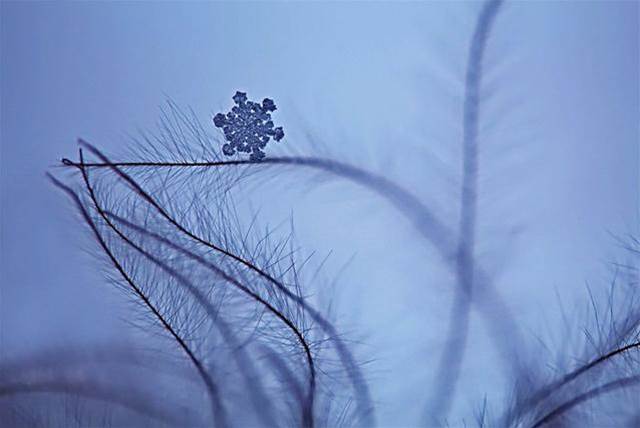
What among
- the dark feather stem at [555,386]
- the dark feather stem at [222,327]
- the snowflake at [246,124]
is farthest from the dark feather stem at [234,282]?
the dark feather stem at [555,386]

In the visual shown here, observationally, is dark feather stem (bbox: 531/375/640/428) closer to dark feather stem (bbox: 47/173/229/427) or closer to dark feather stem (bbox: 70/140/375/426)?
dark feather stem (bbox: 70/140/375/426)

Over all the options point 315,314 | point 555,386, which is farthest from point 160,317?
point 555,386

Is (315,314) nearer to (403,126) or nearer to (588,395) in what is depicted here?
(403,126)

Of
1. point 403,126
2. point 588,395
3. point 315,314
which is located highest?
point 403,126

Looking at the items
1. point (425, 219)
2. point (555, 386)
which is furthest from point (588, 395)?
point (425, 219)

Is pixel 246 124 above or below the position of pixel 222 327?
above

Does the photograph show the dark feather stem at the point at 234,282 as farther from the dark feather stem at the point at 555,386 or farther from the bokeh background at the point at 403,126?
the dark feather stem at the point at 555,386

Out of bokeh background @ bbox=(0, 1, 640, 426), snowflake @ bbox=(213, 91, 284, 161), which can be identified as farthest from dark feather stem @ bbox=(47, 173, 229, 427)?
snowflake @ bbox=(213, 91, 284, 161)
